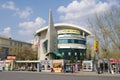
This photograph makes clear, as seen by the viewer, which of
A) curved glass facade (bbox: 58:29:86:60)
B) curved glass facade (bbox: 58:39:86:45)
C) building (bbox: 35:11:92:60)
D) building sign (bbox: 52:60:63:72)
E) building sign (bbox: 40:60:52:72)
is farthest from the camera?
curved glass facade (bbox: 58:39:86:45)

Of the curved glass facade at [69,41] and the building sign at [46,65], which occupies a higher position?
the curved glass facade at [69,41]

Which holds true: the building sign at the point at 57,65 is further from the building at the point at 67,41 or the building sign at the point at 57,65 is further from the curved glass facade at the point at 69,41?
the curved glass facade at the point at 69,41

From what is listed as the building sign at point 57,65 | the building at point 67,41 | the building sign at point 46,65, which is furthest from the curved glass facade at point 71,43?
the building sign at point 57,65

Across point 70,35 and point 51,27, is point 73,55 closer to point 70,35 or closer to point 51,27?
point 70,35

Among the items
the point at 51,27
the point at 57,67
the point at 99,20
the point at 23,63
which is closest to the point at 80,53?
the point at 51,27

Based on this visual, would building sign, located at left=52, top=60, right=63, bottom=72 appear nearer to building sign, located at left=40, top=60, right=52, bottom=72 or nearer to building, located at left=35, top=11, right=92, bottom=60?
building sign, located at left=40, top=60, right=52, bottom=72

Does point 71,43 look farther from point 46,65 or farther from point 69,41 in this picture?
point 46,65

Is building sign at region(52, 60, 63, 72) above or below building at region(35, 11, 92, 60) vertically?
below

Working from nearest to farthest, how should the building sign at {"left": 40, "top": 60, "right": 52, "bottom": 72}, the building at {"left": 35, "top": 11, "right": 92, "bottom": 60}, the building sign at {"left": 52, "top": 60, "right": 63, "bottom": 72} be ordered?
the building sign at {"left": 52, "top": 60, "right": 63, "bottom": 72}
the building sign at {"left": 40, "top": 60, "right": 52, "bottom": 72}
the building at {"left": 35, "top": 11, "right": 92, "bottom": 60}

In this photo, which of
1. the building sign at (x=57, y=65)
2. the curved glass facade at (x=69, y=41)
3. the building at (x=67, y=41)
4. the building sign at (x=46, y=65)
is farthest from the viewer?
the curved glass facade at (x=69, y=41)

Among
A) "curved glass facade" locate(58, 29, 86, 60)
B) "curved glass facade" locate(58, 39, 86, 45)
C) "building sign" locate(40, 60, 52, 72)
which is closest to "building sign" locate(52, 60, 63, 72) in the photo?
"building sign" locate(40, 60, 52, 72)

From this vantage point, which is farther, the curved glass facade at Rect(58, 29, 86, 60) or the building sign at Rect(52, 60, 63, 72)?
the curved glass facade at Rect(58, 29, 86, 60)

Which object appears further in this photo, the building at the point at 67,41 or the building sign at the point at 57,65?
the building at the point at 67,41

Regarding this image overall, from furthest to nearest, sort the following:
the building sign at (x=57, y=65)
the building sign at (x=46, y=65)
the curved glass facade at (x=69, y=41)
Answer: the curved glass facade at (x=69, y=41) → the building sign at (x=46, y=65) → the building sign at (x=57, y=65)
